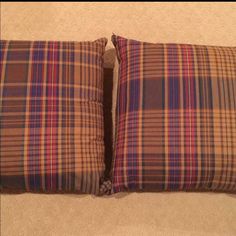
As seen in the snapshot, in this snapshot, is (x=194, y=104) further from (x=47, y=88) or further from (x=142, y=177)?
(x=47, y=88)

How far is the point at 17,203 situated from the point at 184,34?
0.88 metres

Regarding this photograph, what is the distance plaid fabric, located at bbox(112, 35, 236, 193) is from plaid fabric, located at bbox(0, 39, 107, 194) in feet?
0.35

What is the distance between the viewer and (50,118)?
103 centimetres

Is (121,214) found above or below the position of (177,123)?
below

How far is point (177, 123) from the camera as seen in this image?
104cm

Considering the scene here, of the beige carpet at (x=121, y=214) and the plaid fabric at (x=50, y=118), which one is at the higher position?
the plaid fabric at (x=50, y=118)

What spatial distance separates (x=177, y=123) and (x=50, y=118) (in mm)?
401

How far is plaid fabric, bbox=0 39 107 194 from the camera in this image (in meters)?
1.01

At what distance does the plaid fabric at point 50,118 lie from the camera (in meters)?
1.01

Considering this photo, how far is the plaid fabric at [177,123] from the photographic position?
3.35ft

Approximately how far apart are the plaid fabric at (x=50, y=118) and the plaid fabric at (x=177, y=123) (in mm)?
108

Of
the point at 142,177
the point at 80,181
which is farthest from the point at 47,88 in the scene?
the point at 142,177

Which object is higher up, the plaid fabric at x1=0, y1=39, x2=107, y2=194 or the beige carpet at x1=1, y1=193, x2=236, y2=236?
the plaid fabric at x1=0, y1=39, x2=107, y2=194

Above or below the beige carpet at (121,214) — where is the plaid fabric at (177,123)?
above
